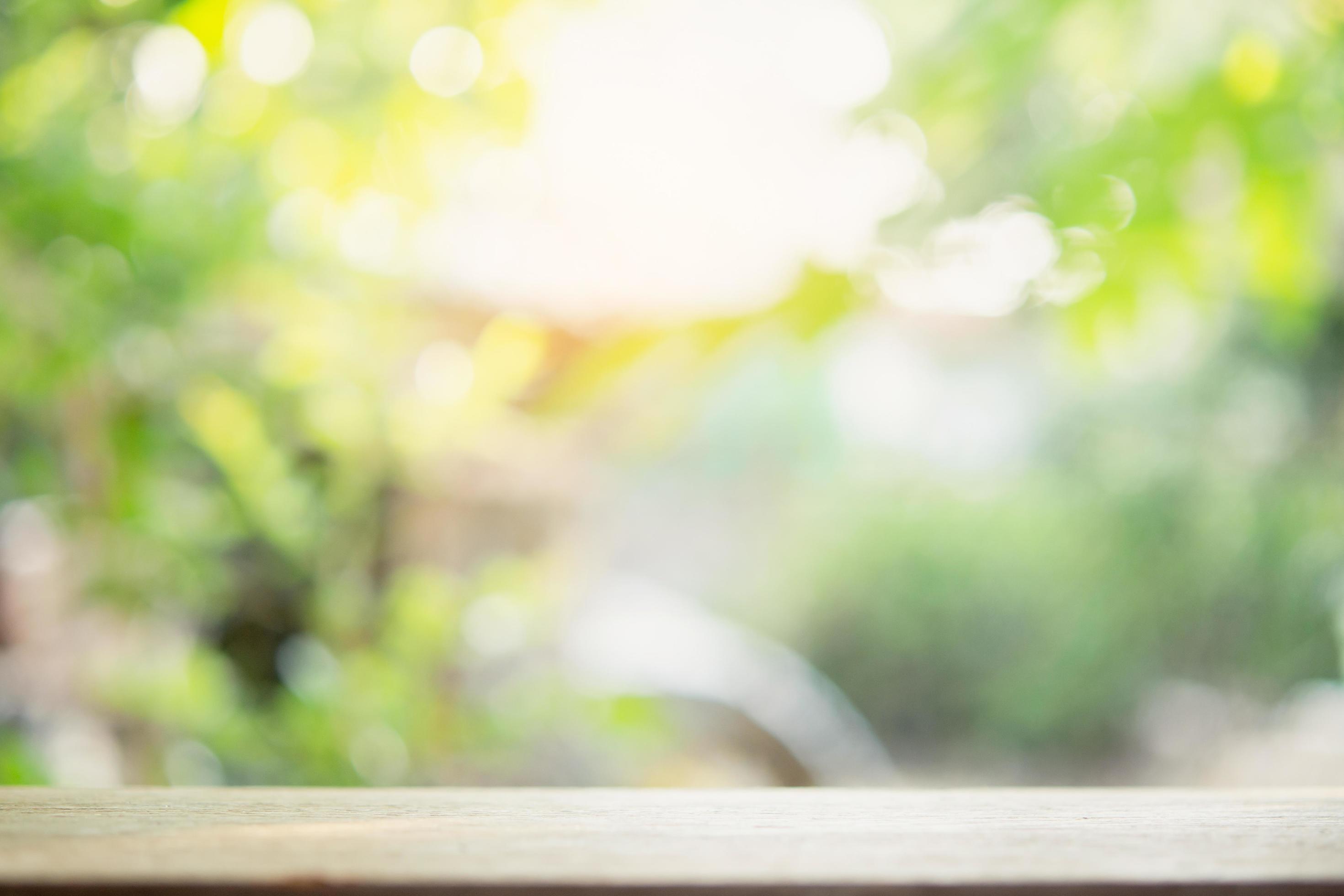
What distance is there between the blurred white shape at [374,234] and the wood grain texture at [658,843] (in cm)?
120

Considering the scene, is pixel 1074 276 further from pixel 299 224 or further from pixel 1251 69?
pixel 299 224

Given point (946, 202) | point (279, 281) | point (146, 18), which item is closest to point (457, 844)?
point (946, 202)

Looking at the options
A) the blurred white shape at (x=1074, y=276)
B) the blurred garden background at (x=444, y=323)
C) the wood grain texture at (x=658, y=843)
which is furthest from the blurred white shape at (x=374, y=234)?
the wood grain texture at (x=658, y=843)

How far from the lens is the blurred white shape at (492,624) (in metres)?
1.77

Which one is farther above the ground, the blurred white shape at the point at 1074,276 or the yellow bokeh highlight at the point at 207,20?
the yellow bokeh highlight at the point at 207,20

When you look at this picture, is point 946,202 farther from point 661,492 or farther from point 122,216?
point 661,492

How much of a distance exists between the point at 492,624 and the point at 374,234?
642mm

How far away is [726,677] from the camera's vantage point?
3555 millimetres

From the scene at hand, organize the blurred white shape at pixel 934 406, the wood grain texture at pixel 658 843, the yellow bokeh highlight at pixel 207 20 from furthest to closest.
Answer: the blurred white shape at pixel 934 406 < the yellow bokeh highlight at pixel 207 20 < the wood grain texture at pixel 658 843

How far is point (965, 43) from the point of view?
3.62ft

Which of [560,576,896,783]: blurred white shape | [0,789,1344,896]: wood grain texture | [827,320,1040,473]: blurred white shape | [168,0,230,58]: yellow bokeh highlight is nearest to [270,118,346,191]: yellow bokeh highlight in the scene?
[168,0,230,58]: yellow bokeh highlight

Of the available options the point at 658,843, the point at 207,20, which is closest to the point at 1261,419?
the point at 207,20

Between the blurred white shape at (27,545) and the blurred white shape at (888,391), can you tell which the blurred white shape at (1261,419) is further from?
the blurred white shape at (27,545)

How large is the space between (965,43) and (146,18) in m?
0.84
